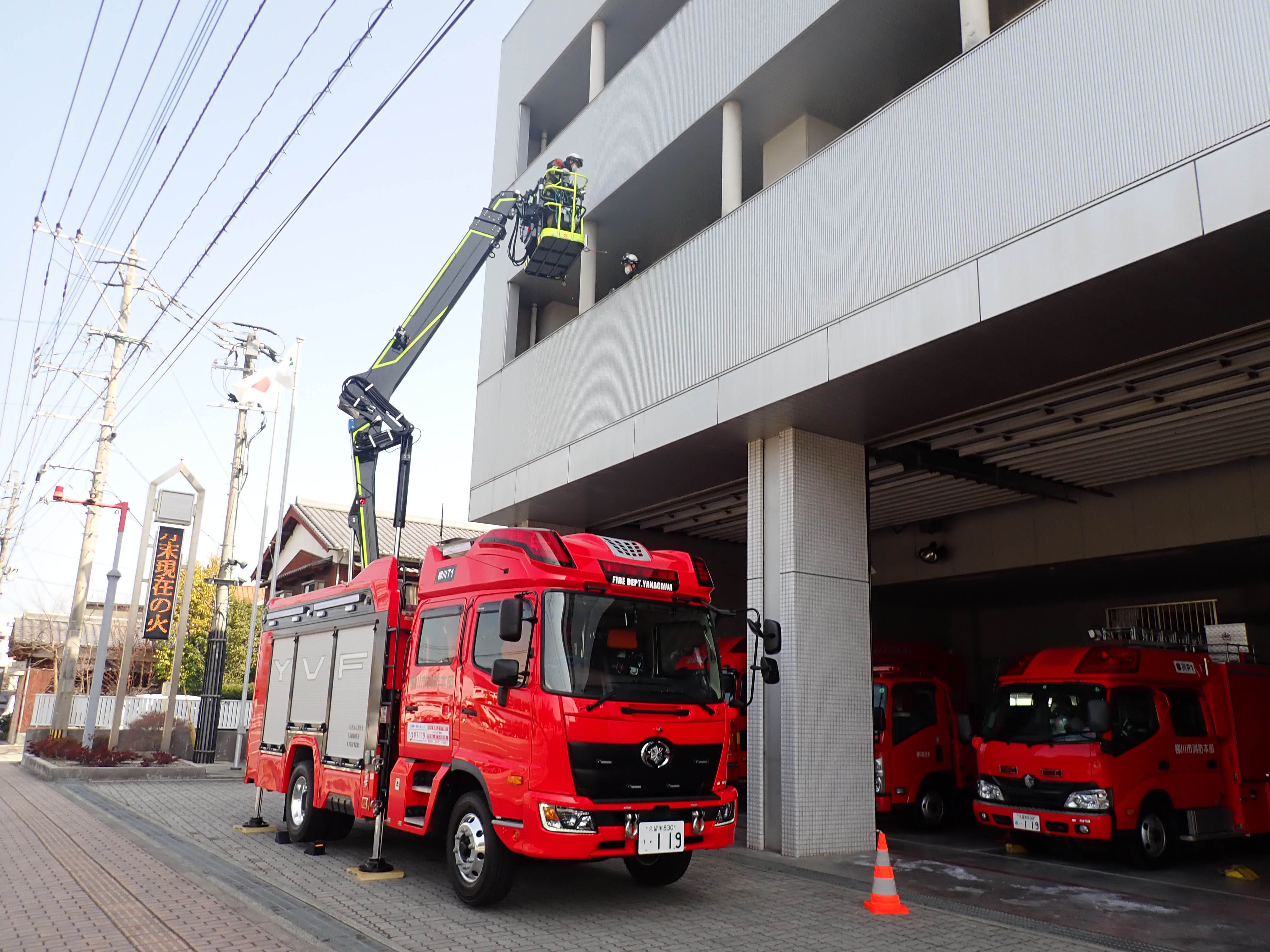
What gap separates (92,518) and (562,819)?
935 inches

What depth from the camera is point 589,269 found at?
1549cm

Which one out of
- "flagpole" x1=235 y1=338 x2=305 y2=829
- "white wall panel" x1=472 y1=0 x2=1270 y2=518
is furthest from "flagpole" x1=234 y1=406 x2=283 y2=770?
"white wall panel" x1=472 y1=0 x2=1270 y2=518

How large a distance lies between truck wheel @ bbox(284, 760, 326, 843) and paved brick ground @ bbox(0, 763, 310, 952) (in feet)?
4.95

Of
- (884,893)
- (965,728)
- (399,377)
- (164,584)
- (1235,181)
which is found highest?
(399,377)

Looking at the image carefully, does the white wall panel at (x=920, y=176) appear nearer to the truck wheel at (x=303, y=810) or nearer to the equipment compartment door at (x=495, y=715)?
the equipment compartment door at (x=495, y=715)

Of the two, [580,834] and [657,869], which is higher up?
[580,834]

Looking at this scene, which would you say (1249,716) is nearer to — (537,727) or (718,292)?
(718,292)

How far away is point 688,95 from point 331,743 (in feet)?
32.0

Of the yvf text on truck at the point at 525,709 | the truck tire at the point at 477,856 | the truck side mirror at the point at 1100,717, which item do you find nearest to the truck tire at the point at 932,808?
the truck side mirror at the point at 1100,717

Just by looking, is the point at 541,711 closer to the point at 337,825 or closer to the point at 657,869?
the point at 657,869

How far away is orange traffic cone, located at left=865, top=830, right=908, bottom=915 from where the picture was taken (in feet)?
25.3

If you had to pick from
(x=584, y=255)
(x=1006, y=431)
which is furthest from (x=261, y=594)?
(x=1006, y=431)

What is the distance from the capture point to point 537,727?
7.11 metres

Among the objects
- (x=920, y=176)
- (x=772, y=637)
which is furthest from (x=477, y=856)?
(x=920, y=176)
